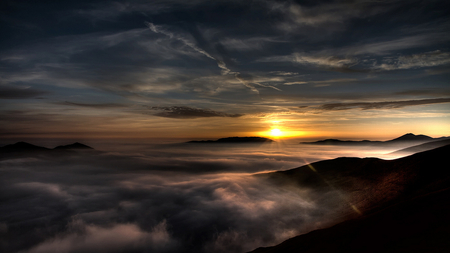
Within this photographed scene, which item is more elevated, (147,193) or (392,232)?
(392,232)

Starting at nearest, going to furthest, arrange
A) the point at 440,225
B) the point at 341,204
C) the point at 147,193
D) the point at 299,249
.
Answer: the point at 440,225 → the point at 299,249 → the point at 341,204 → the point at 147,193

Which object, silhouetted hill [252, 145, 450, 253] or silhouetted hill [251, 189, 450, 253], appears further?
silhouetted hill [252, 145, 450, 253]

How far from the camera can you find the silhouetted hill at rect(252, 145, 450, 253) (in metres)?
15.3

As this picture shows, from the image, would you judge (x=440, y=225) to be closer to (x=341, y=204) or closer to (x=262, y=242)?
(x=341, y=204)

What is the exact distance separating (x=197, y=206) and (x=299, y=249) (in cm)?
8128

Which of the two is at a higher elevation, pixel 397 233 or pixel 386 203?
pixel 397 233

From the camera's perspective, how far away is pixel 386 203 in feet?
123

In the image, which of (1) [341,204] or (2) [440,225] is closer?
(2) [440,225]

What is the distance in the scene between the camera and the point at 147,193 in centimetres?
13825

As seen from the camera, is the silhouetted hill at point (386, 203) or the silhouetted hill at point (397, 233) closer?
the silhouetted hill at point (397, 233)

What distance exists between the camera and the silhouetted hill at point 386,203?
50.1ft

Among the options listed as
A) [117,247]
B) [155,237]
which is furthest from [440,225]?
[117,247]

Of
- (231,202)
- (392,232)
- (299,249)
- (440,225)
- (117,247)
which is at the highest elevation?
(440,225)

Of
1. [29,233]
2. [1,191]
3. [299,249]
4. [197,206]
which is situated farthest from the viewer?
[1,191]
